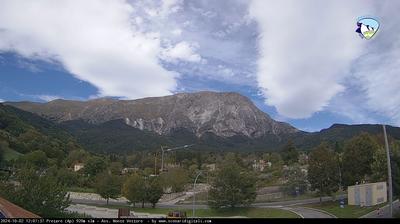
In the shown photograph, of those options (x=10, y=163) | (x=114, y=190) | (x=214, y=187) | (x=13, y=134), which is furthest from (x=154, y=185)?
(x=13, y=134)

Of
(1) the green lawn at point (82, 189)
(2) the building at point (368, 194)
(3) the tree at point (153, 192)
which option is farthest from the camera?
(1) the green lawn at point (82, 189)

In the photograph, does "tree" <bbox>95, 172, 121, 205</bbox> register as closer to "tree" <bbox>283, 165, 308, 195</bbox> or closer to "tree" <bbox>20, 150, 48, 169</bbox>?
"tree" <bbox>20, 150, 48, 169</bbox>

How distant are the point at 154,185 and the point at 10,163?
1873 inches

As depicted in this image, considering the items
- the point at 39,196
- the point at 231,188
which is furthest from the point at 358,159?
the point at 39,196

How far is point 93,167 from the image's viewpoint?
5320 inches

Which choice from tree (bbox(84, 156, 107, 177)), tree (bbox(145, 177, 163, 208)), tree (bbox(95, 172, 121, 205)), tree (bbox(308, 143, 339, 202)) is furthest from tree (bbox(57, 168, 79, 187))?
tree (bbox(308, 143, 339, 202))

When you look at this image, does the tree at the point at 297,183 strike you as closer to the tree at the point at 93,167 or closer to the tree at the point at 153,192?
the tree at the point at 153,192

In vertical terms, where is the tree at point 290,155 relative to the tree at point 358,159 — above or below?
above

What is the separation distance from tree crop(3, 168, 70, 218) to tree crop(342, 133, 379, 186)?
43.3 metres

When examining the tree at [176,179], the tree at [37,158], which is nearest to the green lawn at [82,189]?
the tree at [37,158]

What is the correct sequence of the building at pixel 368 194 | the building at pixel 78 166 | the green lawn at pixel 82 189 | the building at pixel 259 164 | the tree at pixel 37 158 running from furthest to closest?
1. the building at pixel 259 164
2. the building at pixel 78 166
3. the tree at pixel 37 158
4. the green lawn at pixel 82 189
5. the building at pixel 368 194

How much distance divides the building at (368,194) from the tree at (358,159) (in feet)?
67.1

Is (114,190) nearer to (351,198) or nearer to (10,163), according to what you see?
(10,163)

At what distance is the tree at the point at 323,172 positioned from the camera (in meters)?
72.0
